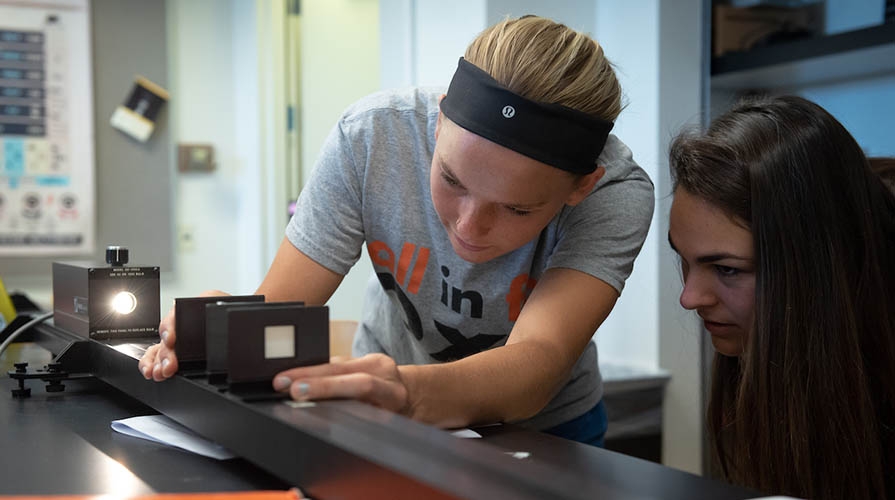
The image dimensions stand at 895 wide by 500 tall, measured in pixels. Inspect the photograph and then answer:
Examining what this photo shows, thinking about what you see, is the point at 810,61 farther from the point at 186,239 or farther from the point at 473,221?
the point at 186,239

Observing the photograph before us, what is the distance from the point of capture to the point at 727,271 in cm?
123

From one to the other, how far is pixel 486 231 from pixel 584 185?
0.48ft

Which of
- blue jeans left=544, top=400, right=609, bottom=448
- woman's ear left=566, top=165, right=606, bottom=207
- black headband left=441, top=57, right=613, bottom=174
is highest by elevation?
black headband left=441, top=57, right=613, bottom=174

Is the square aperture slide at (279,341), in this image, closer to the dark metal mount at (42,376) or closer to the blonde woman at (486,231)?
the blonde woman at (486,231)

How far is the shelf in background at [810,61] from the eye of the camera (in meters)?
2.36

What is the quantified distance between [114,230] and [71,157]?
35cm

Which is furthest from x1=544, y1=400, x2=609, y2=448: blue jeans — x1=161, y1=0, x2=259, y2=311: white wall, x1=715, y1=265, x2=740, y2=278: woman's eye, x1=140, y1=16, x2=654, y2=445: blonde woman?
x1=161, y1=0, x2=259, y2=311: white wall

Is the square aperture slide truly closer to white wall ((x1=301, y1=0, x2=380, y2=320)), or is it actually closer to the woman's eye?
the woman's eye

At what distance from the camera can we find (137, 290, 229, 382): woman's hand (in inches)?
32.4

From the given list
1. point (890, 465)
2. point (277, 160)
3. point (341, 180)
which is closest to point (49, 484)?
point (341, 180)

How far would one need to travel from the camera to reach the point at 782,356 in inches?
45.1

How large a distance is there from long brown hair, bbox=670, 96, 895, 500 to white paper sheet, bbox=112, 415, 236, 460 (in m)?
0.71

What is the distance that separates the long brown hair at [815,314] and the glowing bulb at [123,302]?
0.78 m

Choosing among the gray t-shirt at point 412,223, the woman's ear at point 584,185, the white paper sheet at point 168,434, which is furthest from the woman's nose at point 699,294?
the white paper sheet at point 168,434
